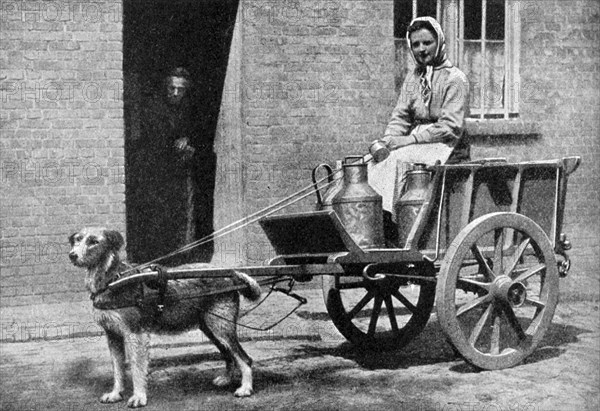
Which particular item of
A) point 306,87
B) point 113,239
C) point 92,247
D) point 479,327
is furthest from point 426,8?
point 92,247

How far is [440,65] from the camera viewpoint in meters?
6.11

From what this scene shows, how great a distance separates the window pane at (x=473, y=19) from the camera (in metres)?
9.30

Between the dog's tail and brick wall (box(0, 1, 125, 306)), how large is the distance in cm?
317

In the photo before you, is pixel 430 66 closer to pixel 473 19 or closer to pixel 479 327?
pixel 479 327

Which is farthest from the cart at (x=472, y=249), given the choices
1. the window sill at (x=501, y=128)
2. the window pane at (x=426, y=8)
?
the window pane at (x=426, y=8)

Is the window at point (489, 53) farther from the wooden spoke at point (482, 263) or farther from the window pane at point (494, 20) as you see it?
the wooden spoke at point (482, 263)

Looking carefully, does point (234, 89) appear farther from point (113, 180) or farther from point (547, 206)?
point (547, 206)

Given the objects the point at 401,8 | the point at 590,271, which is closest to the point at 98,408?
the point at 401,8

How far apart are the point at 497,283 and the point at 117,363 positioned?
105 inches

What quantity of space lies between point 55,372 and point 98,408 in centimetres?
110

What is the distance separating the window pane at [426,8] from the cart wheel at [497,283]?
13.4 ft

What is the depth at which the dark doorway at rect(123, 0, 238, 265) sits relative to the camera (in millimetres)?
9328

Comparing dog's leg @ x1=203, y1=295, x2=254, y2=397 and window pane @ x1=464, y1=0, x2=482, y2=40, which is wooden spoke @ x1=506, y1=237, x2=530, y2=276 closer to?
dog's leg @ x1=203, y1=295, x2=254, y2=397

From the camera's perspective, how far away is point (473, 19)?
368 inches
